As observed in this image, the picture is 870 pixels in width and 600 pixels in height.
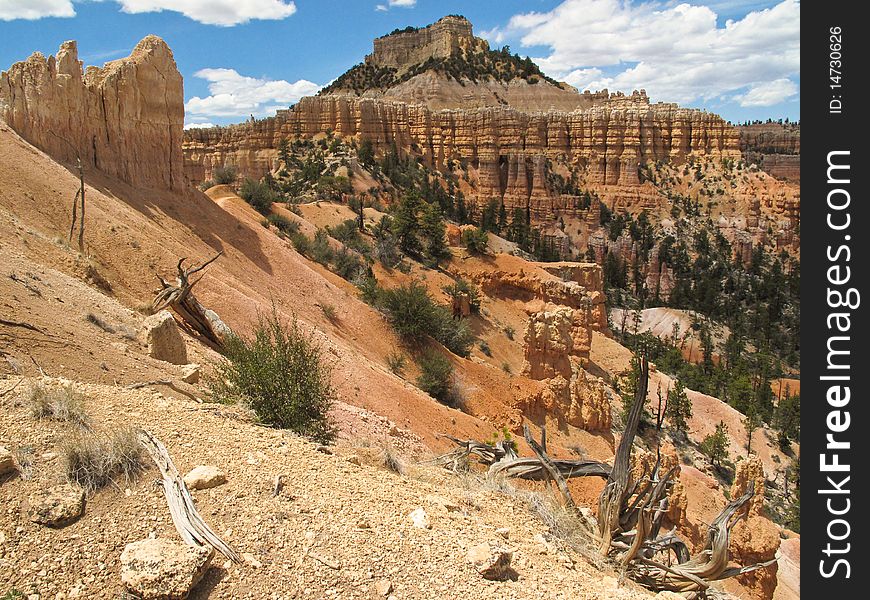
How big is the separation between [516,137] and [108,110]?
51294 millimetres

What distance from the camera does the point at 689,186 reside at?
63406 millimetres

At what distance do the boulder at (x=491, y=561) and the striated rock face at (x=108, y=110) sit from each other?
1616 cm

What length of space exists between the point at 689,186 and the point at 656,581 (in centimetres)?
6444

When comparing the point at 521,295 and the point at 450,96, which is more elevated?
the point at 450,96

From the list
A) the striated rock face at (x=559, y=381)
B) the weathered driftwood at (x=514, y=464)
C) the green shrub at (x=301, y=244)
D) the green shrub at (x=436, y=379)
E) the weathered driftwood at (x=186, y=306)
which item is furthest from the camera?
the green shrub at (x=301, y=244)

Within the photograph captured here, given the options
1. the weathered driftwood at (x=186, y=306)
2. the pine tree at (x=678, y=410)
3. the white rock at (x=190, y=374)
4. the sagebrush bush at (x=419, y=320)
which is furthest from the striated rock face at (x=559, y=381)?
the white rock at (x=190, y=374)

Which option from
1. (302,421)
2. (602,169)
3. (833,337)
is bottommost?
(302,421)

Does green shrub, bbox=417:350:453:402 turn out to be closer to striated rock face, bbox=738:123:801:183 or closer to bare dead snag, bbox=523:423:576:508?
bare dead snag, bbox=523:423:576:508

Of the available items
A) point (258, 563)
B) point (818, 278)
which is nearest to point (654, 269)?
point (818, 278)

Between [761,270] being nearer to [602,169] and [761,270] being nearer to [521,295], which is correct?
[602,169]

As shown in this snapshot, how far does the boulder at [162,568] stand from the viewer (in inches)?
131

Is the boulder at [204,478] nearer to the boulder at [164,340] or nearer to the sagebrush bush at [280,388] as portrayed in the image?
the sagebrush bush at [280,388]

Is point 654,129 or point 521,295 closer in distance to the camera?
point 521,295

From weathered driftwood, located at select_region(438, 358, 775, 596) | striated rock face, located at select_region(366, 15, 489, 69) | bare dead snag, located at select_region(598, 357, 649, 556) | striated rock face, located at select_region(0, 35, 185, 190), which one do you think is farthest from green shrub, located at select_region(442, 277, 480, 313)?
striated rock face, located at select_region(366, 15, 489, 69)
